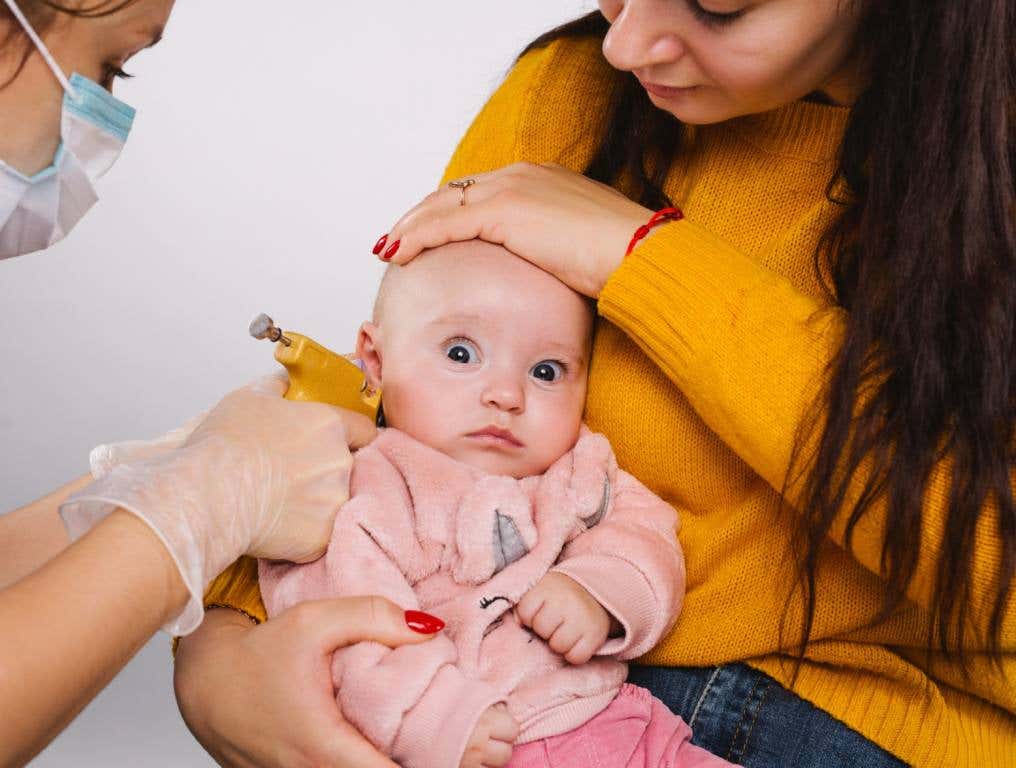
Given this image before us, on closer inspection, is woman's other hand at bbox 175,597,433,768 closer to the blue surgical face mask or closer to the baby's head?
the baby's head

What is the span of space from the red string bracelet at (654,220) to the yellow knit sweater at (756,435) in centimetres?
2

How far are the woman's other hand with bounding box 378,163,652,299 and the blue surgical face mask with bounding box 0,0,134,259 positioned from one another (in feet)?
1.37

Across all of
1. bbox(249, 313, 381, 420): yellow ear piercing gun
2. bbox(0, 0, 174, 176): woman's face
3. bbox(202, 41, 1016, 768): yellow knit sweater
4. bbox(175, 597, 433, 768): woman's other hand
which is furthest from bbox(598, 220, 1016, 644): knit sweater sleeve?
bbox(0, 0, 174, 176): woman's face

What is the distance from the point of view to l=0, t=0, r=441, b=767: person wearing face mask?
1.17 m

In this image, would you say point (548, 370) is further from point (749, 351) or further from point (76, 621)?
point (76, 621)

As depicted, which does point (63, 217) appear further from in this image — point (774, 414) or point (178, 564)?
point (774, 414)

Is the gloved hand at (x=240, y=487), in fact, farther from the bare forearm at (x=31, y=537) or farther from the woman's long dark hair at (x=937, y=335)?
the woman's long dark hair at (x=937, y=335)

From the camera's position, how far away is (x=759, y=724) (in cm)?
160

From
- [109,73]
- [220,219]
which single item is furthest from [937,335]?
[220,219]

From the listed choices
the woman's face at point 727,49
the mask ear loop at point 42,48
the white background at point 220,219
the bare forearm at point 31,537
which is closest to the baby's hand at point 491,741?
the bare forearm at point 31,537

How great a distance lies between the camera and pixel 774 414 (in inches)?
58.0

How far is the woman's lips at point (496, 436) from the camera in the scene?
1.63 metres

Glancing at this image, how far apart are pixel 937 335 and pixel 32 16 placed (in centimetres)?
114

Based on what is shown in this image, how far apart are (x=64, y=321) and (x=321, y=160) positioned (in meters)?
0.72
